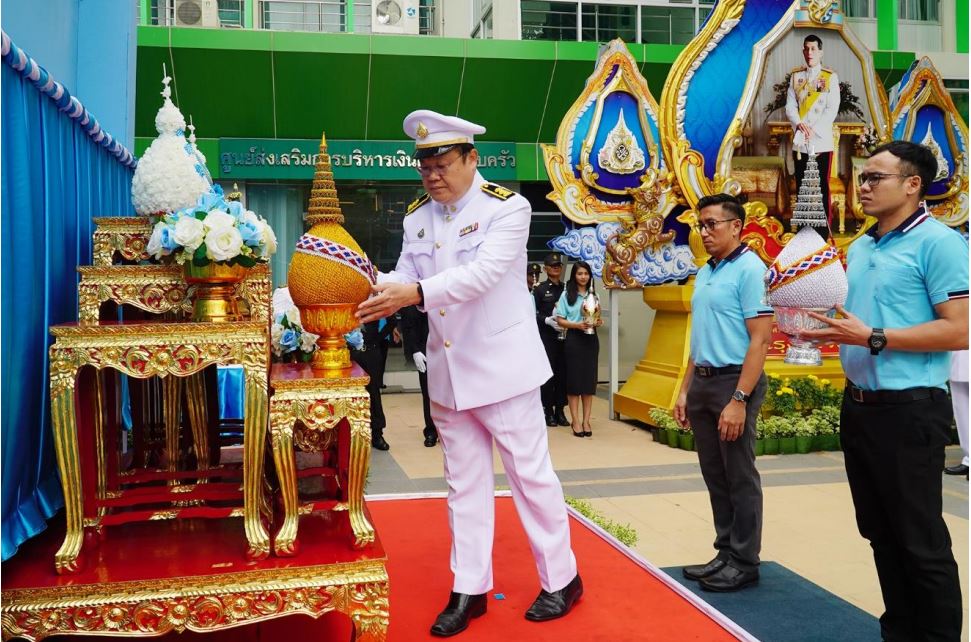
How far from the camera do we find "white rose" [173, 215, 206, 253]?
2389 mm

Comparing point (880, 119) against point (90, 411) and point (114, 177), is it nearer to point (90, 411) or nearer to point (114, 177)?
point (114, 177)

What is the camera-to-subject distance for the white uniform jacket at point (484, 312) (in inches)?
107

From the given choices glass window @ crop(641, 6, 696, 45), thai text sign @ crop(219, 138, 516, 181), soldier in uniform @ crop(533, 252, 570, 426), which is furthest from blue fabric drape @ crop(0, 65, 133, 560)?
glass window @ crop(641, 6, 696, 45)

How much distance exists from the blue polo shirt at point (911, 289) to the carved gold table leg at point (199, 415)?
2124 mm

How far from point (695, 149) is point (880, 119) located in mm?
A: 1882

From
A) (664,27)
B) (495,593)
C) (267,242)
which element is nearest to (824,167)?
(664,27)

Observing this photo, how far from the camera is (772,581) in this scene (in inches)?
148

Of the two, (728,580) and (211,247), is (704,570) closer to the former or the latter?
(728,580)

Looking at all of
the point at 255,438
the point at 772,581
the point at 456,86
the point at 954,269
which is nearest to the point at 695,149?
the point at 456,86

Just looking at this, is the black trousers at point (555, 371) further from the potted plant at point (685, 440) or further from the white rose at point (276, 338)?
the white rose at point (276, 338)

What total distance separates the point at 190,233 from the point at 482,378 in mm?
976

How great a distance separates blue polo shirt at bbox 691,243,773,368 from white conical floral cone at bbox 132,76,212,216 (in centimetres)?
207

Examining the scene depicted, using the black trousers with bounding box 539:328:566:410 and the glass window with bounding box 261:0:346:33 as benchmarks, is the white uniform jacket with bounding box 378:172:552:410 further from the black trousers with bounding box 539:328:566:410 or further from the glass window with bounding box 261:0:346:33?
the glass window with bounding box 261:0:346:33

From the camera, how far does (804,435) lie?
696 centimetres
